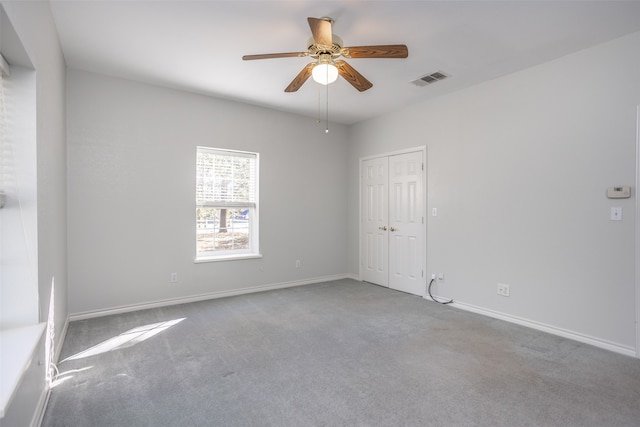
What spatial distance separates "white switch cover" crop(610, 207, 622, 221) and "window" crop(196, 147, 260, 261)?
4004mm

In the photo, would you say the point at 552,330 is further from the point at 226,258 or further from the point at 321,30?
the point at 226,258

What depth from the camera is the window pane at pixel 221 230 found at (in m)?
4.33

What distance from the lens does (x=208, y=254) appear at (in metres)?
4.40

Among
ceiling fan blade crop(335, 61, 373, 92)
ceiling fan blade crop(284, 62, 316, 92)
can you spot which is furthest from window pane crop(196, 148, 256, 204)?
ceiling fan blade crop(335, 61, 373, 92)

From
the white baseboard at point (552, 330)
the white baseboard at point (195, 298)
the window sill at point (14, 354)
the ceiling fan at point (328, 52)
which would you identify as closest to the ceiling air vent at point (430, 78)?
the ceiling fan at point (328, 52)

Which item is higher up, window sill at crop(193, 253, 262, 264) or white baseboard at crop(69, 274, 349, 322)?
window sill at crop(193, 253, 262, 264)

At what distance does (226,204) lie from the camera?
4.49 meters

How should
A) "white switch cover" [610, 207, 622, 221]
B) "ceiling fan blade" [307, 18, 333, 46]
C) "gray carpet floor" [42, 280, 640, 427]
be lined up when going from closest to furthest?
"gray carpet floor" [42, 280, 640, 427], "ceiling fan blade" [307, 18, 333, 46], "white switch cover" [610, 207, 622, 221]

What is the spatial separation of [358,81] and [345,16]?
1.77ft

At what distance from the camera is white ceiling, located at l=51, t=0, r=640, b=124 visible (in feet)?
7.85

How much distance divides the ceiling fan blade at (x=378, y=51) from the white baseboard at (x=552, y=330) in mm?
2925

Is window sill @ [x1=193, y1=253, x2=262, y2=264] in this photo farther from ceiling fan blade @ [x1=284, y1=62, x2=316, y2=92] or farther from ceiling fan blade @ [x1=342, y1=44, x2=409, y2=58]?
ceiling fan blade @ [x1=342, y1=44, x2=409, y2=58]

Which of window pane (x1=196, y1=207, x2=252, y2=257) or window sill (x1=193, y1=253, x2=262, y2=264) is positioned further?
window pane (x1=196, y1=207, x2=252, y2=257)

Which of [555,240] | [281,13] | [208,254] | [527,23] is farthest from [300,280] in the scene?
[527,23]
